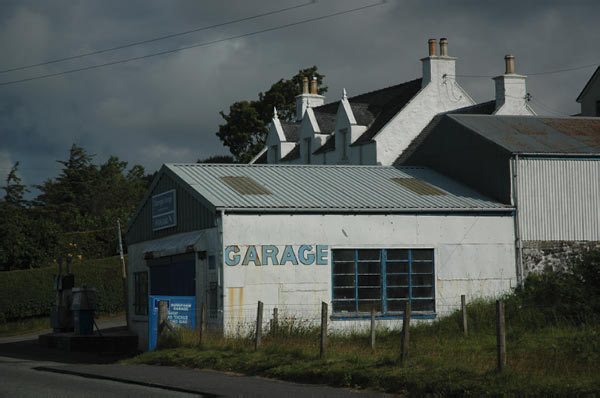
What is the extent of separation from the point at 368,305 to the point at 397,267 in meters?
1.47

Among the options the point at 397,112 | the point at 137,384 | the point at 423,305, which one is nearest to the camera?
the point at 137,384

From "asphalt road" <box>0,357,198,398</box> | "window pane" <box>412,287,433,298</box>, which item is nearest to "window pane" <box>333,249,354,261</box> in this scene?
"window pane" <box>412,287,433,298</box>

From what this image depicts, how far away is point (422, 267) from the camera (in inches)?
1056

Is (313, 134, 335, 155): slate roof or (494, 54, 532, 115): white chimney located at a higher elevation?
(494, 54, 532, 115): white chimney

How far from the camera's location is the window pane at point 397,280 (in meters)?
26.4

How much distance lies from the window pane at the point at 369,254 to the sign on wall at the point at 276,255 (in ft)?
3.64

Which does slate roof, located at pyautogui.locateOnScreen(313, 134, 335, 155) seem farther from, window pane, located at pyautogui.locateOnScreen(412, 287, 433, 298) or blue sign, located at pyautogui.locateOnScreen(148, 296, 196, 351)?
blue sign, located at pyautogui.locateOnScreen(148, 296, 196, 351)

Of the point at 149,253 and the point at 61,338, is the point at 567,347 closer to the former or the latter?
the point at 149,253

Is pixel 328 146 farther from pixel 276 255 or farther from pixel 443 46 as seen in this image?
pixel 276 255

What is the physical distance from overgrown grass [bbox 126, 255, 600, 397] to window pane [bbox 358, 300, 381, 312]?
89 cm

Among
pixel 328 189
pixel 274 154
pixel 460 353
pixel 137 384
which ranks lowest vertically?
pixel 137 384

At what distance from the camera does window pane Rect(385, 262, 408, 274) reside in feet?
86.8

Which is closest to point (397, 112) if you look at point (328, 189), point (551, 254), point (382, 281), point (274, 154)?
point (274, 154)

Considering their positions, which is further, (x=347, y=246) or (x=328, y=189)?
(x=328, y=189)
